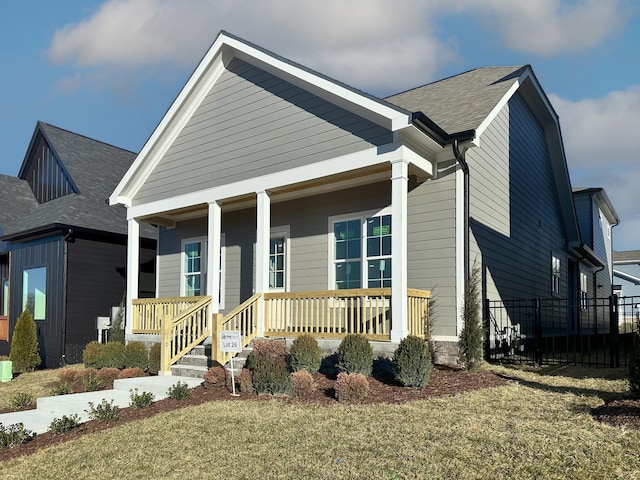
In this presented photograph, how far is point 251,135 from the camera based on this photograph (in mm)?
12797

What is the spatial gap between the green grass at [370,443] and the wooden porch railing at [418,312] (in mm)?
2048

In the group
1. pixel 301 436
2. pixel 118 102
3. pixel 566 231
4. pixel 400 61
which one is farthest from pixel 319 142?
pixel 118 102

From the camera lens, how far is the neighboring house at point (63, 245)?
16.3m

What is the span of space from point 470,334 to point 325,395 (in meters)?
3.09

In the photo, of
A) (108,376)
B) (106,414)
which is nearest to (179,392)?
(106,414)

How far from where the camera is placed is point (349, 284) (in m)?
12.3

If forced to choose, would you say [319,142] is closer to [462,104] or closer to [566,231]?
[462,104]

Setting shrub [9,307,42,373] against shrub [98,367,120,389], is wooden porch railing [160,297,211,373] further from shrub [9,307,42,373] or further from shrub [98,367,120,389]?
shrub [9,307,42,373]

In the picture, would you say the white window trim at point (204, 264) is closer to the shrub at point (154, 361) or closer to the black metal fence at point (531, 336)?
the shrub at point (154, 361)

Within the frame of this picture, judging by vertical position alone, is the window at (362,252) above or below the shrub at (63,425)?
above

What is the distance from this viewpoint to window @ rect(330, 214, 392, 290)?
38.5 ft

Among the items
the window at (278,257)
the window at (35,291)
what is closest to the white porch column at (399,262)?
the window at (278,257)

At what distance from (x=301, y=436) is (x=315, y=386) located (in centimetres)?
226

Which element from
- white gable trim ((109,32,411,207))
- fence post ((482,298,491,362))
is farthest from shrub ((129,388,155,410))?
fence post ((482,298,491,362))
